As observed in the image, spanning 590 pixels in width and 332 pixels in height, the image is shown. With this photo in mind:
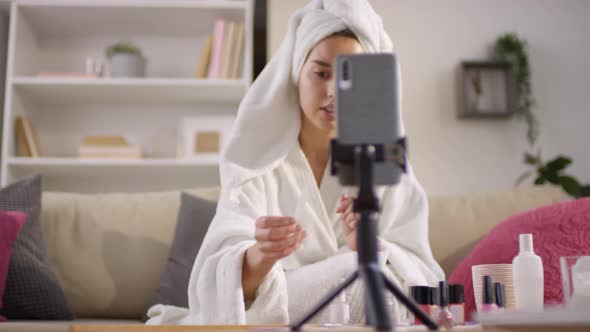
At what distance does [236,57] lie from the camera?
309 cm

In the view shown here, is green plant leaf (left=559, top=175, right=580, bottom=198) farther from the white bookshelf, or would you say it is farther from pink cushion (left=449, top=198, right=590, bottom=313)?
the white bookshelf

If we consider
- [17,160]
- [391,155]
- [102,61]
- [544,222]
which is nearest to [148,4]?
[102,61]

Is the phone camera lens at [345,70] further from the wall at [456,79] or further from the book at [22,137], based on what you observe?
the book at [22,137]

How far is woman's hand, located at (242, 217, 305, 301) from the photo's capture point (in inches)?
39.0

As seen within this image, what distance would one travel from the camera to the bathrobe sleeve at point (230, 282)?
118cm

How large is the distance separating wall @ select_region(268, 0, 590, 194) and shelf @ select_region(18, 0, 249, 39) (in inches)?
12.8

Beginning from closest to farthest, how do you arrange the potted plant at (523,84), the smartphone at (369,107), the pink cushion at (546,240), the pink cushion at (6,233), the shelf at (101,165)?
1. the smartphone at (369,107)
2. the pink cushion at (546,240)
3. the pink cushion at (6,233)
4. the shelf at (101,165)
5. the potted plant at (523,84)

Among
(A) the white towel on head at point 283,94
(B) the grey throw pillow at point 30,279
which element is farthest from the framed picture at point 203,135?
(A) the white towel on head at point 283,94

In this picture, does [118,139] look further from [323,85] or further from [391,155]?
[391,155]

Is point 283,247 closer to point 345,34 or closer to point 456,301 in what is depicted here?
point 456,301

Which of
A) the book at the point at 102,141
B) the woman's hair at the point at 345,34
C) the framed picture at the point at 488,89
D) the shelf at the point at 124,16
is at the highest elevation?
the shelf at the point at 124,16

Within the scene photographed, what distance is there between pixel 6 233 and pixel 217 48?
1.45m

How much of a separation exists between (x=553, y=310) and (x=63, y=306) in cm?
175

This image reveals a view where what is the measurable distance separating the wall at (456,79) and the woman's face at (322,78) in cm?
170
